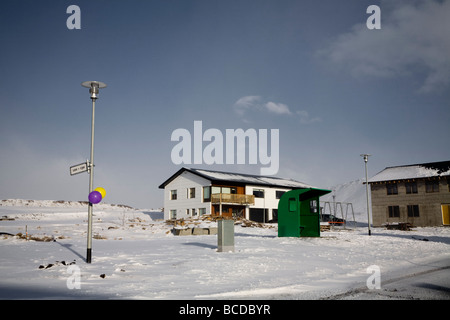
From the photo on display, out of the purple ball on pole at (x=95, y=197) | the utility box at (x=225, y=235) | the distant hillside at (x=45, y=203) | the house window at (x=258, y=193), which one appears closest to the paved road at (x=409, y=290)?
the utility box at (x=225, y=235)

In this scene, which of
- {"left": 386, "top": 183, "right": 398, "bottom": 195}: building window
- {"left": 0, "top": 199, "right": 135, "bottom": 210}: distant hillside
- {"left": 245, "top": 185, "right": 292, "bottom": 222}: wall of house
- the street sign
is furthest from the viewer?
{"left": 0, "top": 199, "right": 135, "bottom": 210}: distant hillside

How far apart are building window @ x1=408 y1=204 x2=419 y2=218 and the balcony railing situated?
18.8 m

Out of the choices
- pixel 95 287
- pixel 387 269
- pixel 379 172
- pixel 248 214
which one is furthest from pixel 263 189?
pixel 95 287

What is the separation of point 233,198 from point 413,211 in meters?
21.5

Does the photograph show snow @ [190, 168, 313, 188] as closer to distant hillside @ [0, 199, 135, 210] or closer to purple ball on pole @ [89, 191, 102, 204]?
purple ball on pole @ [89, 191, 102, 204]

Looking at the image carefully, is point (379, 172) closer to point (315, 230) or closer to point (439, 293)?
point (315, 230)

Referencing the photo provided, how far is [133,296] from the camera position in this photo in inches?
273

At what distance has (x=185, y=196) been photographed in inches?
1938

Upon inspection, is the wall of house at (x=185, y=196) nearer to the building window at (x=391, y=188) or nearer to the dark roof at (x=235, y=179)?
the dark roof at (x=235, y=179)

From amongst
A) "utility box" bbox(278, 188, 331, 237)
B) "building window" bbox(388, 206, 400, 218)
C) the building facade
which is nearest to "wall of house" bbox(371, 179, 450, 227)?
the building facade

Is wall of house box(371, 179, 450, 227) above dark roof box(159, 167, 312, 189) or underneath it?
underneath

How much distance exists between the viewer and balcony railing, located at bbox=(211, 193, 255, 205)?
1769 inches

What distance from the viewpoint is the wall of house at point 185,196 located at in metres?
46.9

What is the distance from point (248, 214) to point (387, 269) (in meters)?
37.7
